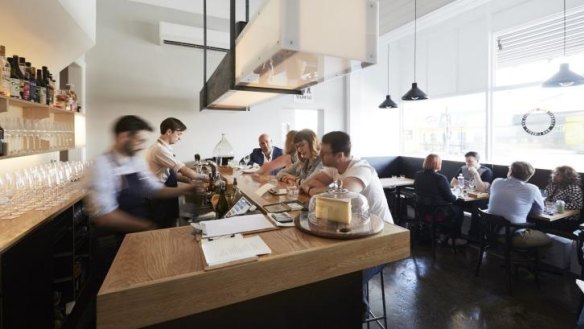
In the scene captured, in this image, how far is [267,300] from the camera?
1151 mm

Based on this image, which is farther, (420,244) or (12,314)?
(420,244)

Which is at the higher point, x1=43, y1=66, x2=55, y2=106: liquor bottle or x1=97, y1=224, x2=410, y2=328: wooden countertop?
x1=43, y1=66, x2=55, y2=106: liquor bottle

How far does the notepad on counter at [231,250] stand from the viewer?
965 millimetres

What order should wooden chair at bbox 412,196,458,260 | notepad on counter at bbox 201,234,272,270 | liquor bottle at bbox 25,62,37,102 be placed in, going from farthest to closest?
wooden chair at bbox 412,196,458,260
liquor bottle at bbox 25,62,37,102
notepad on counter at bbox 201,234,272,270

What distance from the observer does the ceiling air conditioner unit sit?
4621 mm

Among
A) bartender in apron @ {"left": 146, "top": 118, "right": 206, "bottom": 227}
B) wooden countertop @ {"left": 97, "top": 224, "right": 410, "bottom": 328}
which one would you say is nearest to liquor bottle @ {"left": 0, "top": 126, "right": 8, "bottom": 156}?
bartender in apron @ {"left": 146, "top": 118, "right": 206, "bottom": 227}

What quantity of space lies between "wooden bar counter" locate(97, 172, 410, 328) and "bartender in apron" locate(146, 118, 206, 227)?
121 cm

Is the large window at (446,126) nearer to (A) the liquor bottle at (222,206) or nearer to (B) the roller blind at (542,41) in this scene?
(B) the roller blind at (542,41)

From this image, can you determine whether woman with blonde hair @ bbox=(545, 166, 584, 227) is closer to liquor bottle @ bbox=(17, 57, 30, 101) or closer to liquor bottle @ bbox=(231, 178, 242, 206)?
liquor bottle @ bbox=(231, 178, 242, 206)

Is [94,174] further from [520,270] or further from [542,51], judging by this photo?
[542,51]

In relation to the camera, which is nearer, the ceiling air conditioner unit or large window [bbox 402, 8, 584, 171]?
large window [bbox 402, 8, 584, 171]

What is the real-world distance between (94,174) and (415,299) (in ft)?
8.94

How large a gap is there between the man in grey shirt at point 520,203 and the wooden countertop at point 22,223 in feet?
12.7

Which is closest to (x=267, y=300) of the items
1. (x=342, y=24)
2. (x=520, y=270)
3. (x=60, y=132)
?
(x=342, y=24)
